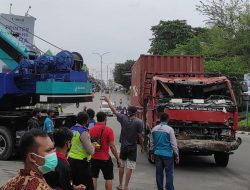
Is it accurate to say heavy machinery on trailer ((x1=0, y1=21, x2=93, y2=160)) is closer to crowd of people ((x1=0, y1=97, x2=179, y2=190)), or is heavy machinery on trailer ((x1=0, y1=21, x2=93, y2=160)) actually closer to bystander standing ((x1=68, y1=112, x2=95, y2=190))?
crowd of people ((x1=0, y1=97, x2=179, y2=190))

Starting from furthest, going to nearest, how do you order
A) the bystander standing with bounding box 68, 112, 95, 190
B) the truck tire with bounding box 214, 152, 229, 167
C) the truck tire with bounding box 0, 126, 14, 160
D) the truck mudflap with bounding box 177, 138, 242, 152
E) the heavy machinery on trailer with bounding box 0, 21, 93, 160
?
1. the truck tire with bounding box 214, 152, 229, 167
2. the truck tire with bounding box 0, 126, 14, 160
3. the heavy machinery on trailer with bounding box 0, 21, 93, 160
4. the truck mudflap with bounding box 177, 138, 242, 152
5. the bystander standing with bounding box 68, 112, 95, 190

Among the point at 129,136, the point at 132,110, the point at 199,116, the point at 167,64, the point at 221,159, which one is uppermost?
the point at 167,64

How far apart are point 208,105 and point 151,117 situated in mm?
1461

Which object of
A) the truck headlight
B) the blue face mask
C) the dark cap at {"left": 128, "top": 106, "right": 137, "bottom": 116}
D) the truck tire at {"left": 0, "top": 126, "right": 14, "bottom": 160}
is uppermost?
the dark cap at {"left": 128, "top": 106, "right": 137, "bottom": 116}

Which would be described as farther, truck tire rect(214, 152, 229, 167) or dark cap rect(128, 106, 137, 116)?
truck tire rect(214, 152, 229, 167)

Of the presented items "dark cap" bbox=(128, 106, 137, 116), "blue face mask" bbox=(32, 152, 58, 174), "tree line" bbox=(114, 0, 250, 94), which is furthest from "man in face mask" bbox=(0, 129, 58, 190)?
"tree line" bbox=(114, 0, 250, 94)

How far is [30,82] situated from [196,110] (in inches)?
163

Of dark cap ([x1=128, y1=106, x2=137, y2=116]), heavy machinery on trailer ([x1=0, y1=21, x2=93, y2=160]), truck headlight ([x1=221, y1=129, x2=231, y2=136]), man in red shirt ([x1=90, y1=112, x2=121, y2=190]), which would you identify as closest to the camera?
man in red shirt ([x1=90, y1=112, x2=121, y2=190])

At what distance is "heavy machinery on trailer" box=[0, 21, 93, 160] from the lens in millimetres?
12039

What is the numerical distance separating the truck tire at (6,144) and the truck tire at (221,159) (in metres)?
5.35

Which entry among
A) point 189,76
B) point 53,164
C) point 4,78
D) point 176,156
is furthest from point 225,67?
point 53,164

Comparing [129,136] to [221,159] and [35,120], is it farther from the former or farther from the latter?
[221,159]

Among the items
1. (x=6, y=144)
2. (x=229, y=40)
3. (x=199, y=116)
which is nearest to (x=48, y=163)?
(x=199, y=116)

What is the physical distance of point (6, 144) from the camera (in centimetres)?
1270
